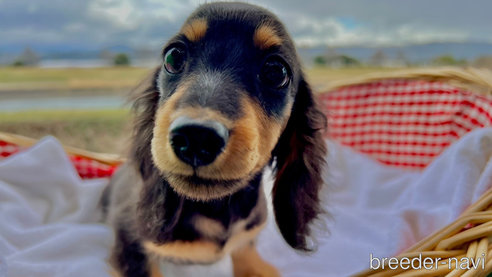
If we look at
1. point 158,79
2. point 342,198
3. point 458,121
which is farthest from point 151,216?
point 458,121

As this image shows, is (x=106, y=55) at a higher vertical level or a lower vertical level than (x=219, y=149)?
lower

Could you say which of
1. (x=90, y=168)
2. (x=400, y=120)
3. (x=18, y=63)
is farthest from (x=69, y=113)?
(x=400, y=120)

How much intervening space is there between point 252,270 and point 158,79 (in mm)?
611

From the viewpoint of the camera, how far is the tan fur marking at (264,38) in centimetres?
98

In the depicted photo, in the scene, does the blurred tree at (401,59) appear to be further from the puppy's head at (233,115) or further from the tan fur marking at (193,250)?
the tan fur marking at (193,250)

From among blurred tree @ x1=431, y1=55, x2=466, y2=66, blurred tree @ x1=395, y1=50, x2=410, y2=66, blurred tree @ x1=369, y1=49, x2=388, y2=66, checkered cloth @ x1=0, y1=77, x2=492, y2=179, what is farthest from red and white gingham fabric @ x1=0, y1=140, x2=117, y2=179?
blurred tree @ x1=431, y1=55, x2=466, y2=66

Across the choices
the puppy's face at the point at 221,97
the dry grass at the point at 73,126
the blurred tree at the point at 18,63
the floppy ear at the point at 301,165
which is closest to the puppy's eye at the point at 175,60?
the puppy's face at the point at 221,97

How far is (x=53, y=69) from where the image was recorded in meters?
2.05

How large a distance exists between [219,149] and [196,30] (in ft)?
1.01

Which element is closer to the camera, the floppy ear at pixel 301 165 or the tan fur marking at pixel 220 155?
the tan fur marking at pixel 220 155

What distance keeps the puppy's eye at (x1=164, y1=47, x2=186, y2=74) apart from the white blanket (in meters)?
0.51

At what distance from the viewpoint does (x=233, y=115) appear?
0.84 metres

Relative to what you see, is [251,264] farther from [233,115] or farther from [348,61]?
[348,61]

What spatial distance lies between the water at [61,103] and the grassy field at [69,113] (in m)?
0.02
